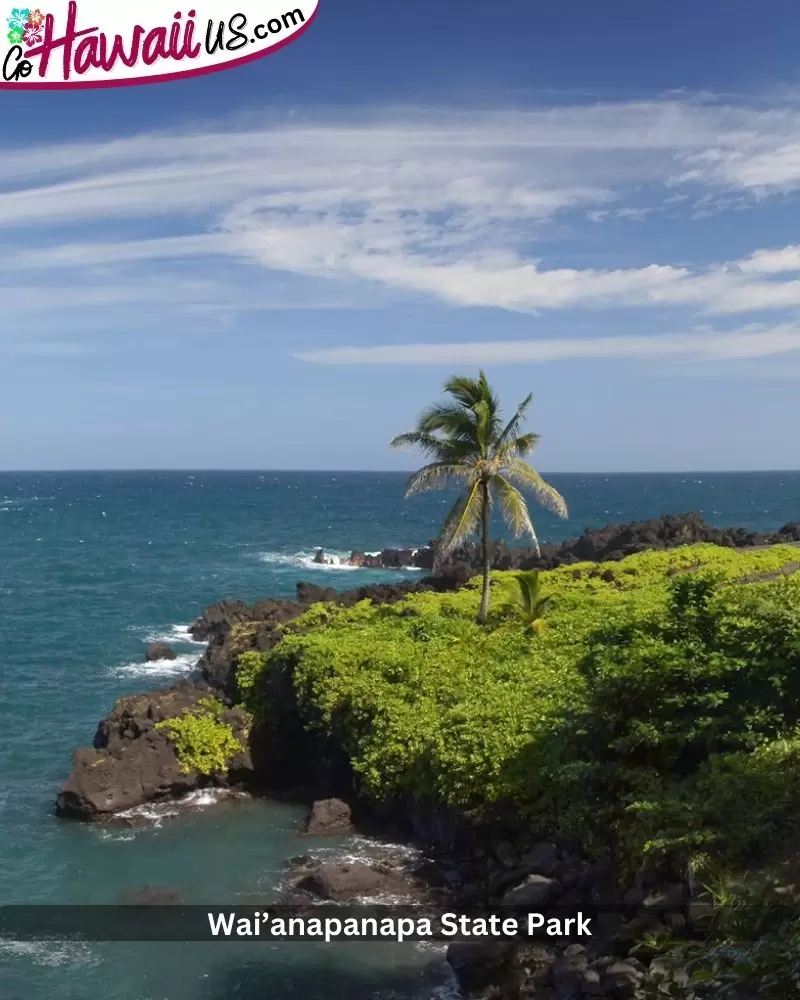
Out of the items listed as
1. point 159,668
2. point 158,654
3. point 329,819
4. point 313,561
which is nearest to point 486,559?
point 329,819

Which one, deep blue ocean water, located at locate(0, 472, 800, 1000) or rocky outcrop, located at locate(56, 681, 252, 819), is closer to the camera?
deep blue ocean water, located at locate(0, 472, 800, 1000)

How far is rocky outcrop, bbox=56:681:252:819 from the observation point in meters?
20.5

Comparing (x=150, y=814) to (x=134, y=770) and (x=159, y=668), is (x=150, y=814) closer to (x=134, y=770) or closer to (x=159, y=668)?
(x=134, y=770)

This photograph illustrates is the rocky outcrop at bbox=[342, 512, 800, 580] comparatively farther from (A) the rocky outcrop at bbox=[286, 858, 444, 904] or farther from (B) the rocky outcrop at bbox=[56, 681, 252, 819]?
(A) the rocky outcrop at bbox=[286, 858, 444, 904]

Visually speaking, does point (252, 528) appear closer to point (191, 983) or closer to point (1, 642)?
point (1, 642)

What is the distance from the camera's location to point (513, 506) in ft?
79.6

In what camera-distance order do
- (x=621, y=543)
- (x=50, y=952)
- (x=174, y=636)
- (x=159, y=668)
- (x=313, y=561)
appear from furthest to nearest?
1. (x=313, y=561)
2. (x=621, y=543)
3. (x=174, y=636)
4. (x=159, y=668)
5. (x=50, y=952)

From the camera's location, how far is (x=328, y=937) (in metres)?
Answer: 14.5

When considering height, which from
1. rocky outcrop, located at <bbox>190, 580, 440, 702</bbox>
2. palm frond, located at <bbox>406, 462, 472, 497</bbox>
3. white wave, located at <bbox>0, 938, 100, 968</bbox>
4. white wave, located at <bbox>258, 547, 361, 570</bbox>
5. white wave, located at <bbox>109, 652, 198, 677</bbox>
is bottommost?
white wave, located at <bbox>0, 938, 100, 968</bbox>

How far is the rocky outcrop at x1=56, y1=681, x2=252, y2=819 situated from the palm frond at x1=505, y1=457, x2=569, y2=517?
9790 millimetres

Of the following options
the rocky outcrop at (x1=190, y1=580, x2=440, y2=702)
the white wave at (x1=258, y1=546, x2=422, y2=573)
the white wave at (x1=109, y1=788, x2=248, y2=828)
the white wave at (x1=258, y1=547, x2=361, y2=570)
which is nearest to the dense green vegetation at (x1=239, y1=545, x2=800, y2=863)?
the white wave at (x1=109, y1=788, x2=248, y2=828)

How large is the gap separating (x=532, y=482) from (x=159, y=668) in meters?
18.5

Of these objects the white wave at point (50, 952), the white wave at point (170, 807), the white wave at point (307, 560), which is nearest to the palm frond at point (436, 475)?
the white wave at point (170, 807)

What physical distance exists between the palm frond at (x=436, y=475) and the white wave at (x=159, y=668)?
48.3ft
